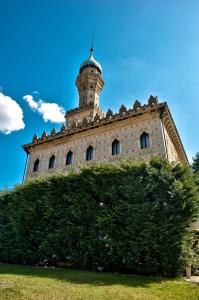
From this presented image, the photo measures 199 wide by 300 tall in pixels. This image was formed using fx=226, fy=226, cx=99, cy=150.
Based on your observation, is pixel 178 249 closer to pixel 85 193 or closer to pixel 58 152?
pixel 85 193

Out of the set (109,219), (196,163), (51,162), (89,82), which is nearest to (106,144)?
(51,162)

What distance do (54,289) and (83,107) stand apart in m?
21.9

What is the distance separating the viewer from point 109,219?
8.80 meters

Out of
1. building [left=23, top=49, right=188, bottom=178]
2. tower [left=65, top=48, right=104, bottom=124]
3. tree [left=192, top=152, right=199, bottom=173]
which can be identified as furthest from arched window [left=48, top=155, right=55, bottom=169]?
tree [left=192, top=152, right=199, bottom=173]

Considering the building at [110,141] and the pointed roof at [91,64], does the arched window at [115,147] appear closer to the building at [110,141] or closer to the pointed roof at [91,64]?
the building at [110,141]

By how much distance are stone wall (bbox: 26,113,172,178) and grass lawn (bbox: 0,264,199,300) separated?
894cm

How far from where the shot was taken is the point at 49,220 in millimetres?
10195

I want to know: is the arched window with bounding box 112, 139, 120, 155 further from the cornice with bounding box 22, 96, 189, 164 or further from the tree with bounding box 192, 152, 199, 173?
the tree with bounding box 192, 152, 199, 173

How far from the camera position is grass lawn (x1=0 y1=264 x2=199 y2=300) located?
4957 millimetres

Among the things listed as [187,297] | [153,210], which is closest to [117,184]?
[153,210]

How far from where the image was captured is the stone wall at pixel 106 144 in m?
16.5

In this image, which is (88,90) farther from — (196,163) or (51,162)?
(196,163)

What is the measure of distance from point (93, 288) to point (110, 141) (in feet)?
43.9

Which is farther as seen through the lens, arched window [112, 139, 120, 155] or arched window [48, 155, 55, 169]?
arched window [48, 155, 55, 169]
